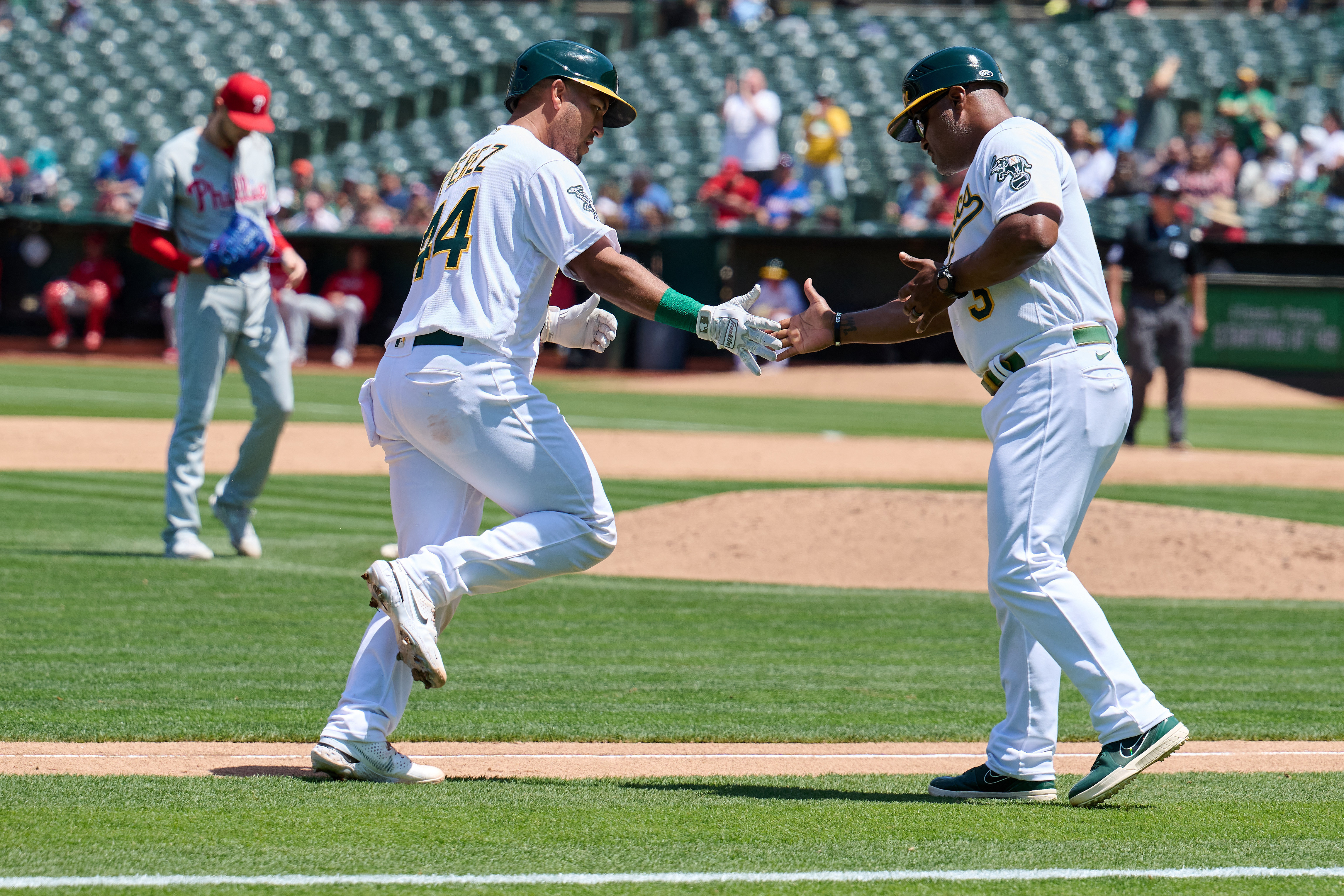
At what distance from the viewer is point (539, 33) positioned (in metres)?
33.2

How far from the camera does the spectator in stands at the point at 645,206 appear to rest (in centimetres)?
2417

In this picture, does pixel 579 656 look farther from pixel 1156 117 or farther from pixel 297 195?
pixel 297 195

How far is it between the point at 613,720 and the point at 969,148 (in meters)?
2.27

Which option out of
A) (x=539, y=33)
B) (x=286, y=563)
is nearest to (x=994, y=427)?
(x=286, y=563)

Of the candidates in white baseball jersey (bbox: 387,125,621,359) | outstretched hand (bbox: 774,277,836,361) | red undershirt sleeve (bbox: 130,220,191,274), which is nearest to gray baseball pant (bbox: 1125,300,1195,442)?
red undershirt sleeve (bbox: 130,220,191,274)

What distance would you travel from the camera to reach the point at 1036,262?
4383 mm

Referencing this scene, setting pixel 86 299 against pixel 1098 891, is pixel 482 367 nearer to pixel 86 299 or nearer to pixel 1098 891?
pixel 1098 891

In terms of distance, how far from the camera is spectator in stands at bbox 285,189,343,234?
25.8 meters

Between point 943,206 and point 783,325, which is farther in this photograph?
point 943,206

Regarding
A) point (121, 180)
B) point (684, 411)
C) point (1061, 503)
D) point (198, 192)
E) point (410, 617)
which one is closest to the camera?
point (410, 617)

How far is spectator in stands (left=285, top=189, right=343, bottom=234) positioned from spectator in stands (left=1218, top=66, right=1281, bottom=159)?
533 inches

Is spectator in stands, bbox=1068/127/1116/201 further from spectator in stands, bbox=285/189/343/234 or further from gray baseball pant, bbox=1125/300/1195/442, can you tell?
spectator in stands, bbox=285/189/343/234

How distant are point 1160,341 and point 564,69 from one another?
12.1 meters

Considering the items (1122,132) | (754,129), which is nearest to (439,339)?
(754,129)
